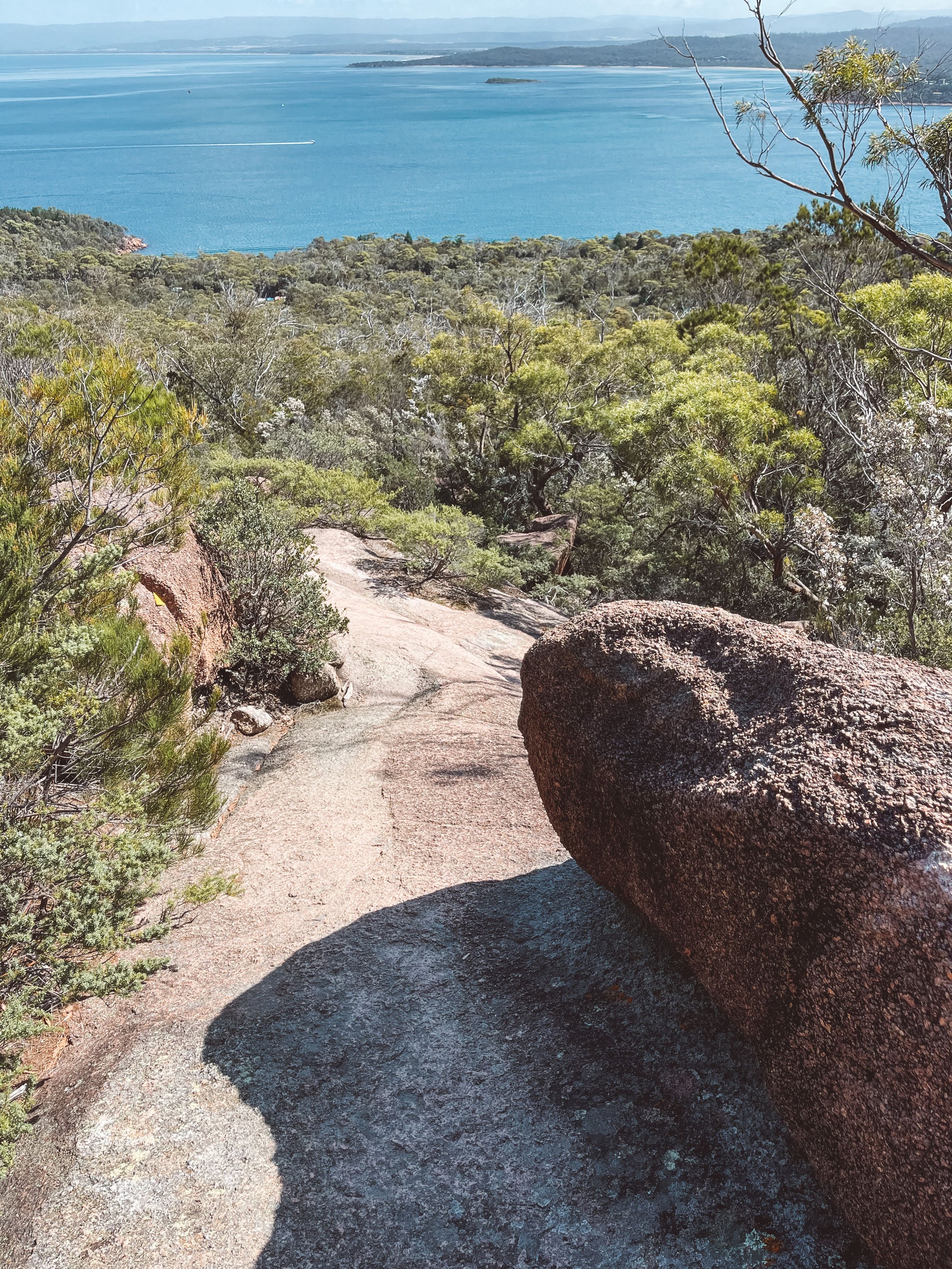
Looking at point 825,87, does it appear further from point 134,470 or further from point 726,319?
point 726,319

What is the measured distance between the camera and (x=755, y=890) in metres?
3.84

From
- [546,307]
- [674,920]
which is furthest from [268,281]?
[674,920]

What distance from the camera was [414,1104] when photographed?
15.5 ft

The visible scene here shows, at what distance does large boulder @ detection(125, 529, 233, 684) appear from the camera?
30.1ft

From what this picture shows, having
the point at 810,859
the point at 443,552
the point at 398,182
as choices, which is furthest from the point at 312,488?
the point at 398,182

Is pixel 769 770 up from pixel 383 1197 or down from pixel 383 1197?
up

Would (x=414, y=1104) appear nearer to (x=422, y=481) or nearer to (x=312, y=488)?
(x=312, y=488)

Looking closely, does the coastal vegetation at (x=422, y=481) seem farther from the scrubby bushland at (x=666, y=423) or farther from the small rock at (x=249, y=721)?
the small rock at (x=249, y=721)

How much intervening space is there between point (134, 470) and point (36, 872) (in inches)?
137

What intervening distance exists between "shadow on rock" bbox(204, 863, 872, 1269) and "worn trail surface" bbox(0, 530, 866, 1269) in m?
0.01

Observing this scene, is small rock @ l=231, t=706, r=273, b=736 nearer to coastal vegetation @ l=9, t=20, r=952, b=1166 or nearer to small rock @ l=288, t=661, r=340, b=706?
coastal vegetation @ l=9, t=20, r=952, b=1166

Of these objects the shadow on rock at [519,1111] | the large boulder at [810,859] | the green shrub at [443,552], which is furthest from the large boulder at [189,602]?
the green shrub at [443,552]

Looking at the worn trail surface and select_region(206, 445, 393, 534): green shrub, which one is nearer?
the worn trail surface

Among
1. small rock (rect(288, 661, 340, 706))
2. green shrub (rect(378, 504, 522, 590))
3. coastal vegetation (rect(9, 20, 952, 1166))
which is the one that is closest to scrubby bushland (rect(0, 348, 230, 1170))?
coastal vegetation (rect(9, 20, 952, 1166))
